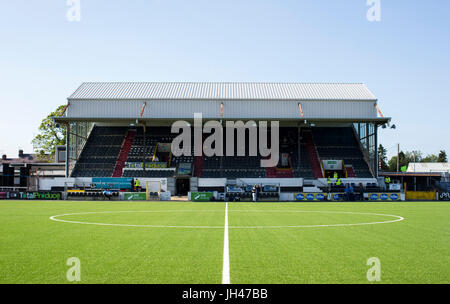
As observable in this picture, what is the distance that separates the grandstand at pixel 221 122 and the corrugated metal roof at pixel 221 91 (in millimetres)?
138

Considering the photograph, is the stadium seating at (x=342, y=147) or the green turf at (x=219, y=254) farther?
the stadium seating at (x=342, y=147)

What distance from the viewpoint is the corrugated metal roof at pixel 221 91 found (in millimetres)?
54250

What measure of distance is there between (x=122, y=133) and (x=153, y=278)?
5459 cm

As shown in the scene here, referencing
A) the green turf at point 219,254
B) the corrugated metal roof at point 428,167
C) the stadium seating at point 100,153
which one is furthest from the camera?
the corrugated metal roof at point 428,167

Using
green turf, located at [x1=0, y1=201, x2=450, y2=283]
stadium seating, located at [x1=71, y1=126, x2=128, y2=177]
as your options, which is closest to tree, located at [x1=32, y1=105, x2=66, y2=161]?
stadium seating, located at [x1=71, y1=126, x2=128, y2=177]

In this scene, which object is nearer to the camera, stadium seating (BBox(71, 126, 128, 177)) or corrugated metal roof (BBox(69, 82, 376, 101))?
stadium seating (BBox(71, 126, 128, 177))

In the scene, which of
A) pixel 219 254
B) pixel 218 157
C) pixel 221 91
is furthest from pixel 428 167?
pixel 219 254

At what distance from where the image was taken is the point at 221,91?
5700 cm

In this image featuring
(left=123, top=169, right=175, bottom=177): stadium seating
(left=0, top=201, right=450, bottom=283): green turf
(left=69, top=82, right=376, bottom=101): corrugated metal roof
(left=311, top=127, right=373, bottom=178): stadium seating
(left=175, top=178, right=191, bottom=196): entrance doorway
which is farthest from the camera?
(left=69, top=82, right=376, bottom=101): corrugated metal roof

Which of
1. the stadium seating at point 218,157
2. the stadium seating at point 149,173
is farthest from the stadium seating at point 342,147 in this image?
the stadium seating at point 149,173

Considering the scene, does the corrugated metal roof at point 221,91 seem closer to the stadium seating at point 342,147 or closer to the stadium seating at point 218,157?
the stadium seating at point 218,157

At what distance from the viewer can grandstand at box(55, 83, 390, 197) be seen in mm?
51188

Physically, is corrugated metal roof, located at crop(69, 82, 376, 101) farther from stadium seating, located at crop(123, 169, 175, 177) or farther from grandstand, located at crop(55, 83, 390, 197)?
stadium seating, located at crop(123, 169, 175, 177)

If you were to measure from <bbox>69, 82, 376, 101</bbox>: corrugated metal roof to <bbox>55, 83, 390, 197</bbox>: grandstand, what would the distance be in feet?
0.45
